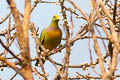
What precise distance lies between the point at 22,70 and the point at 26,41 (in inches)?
6.1

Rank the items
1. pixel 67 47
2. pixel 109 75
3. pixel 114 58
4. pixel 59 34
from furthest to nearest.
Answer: pixel 59 34 < pixel 67 47 < pixel 114 58 < pixel 109 75

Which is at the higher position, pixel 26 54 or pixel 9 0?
pixel 9 0

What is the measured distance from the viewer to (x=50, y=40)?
8.20 meters

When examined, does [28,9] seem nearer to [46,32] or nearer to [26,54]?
[26,54]

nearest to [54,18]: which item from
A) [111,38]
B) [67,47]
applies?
[67,47]

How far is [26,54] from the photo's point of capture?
1.71 metres

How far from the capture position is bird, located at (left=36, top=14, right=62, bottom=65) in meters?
8.12

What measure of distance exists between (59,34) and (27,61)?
6429 millimetres

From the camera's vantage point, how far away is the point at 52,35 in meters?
8.17

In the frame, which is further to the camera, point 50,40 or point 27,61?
point 50,40

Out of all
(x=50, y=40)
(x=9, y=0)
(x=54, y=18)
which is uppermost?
(x=9, y=0)

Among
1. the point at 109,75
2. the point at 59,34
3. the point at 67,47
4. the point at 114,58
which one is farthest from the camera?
the point at 59,34

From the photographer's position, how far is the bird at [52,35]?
8.12m

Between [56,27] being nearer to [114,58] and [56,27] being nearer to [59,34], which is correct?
[59,34]
